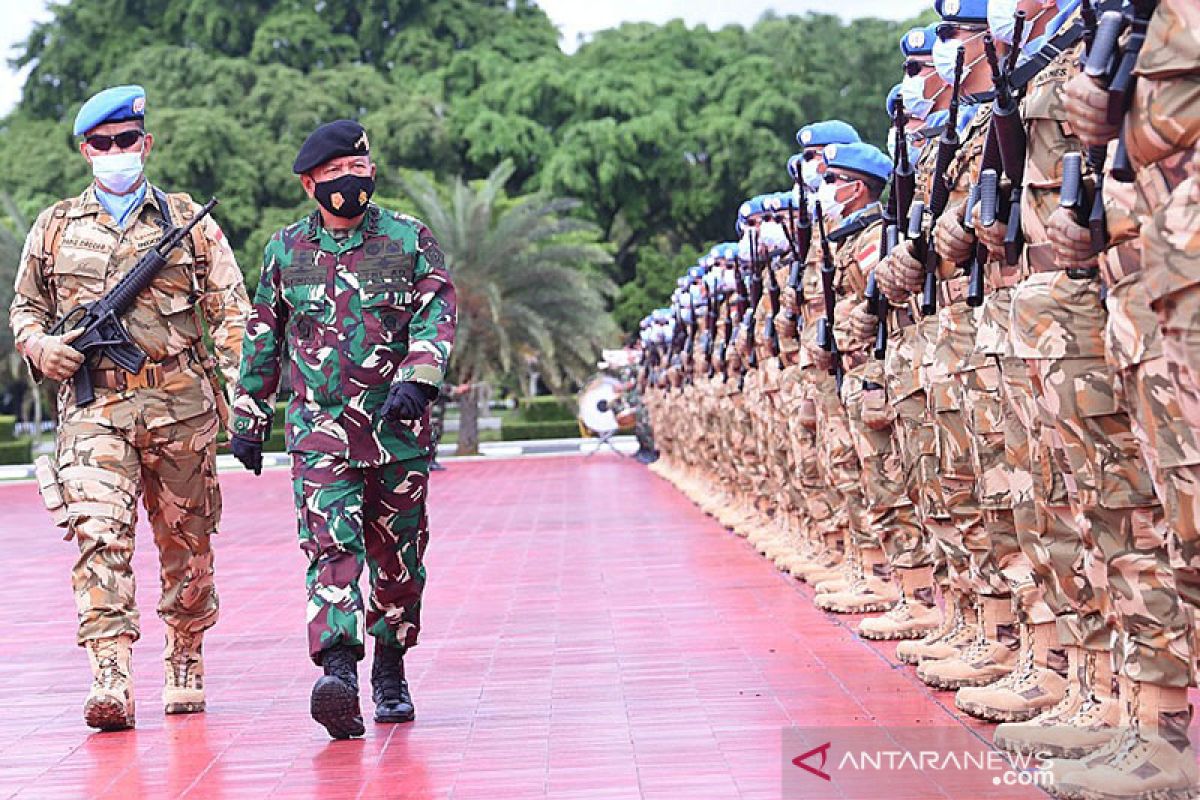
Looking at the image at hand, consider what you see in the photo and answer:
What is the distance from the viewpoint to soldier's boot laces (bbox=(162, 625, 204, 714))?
6777 millimetres

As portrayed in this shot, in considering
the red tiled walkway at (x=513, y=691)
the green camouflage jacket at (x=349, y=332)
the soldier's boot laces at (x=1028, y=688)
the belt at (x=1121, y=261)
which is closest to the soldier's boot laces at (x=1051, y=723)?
the soldier's boot laces at (x=1028, y=688)

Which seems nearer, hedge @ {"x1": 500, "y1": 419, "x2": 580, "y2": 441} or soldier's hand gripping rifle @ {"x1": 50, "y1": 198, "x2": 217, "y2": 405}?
soldier's hand gripping rifle @ {"x1": 50, "y1": 198, "x2": 217, "y2": 405}

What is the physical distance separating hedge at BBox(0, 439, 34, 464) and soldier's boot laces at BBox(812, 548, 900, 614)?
2908 cm

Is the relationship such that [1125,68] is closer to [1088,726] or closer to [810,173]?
[1088,726]

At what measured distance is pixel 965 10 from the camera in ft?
20.8

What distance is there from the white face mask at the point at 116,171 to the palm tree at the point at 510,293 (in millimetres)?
23622

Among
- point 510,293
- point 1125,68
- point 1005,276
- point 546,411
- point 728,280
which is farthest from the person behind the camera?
point 546,411

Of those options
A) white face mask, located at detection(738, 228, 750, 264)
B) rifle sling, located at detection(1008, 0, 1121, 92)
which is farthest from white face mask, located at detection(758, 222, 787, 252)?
rifle sling, located at detection(1008, 0, 1121, 92)

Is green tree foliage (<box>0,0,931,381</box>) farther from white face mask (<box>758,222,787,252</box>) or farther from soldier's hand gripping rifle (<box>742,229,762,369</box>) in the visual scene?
white face mask (<box>758,222,787,252</box>)

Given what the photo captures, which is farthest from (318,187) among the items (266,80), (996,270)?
(266,80)

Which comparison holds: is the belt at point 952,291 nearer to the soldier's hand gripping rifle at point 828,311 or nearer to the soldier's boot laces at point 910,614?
the soldier's boot laces at point 910,614

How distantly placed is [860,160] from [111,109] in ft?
11.2

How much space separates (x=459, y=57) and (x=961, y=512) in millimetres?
40035

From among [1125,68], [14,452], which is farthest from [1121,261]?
[14,452]
